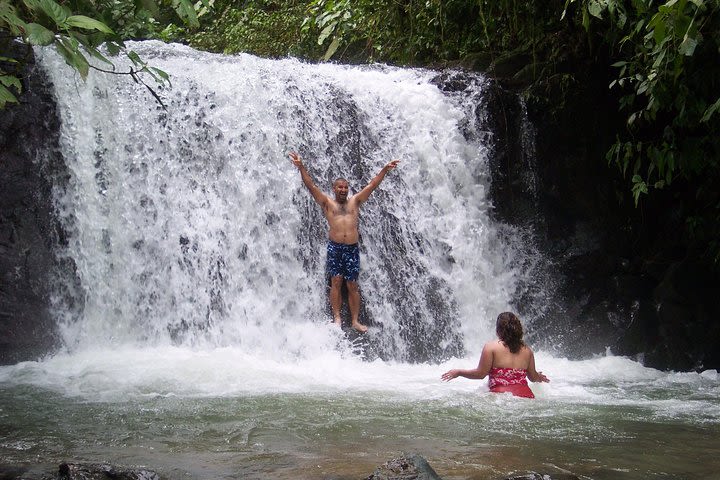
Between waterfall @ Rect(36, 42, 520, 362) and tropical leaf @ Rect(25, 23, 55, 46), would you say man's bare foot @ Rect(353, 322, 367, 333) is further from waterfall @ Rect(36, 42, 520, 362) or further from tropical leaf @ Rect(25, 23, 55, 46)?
tropical leaf @ Rect(25, 23, 55, 46)

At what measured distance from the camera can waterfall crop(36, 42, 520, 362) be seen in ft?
27.1

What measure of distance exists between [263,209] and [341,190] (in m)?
0.92

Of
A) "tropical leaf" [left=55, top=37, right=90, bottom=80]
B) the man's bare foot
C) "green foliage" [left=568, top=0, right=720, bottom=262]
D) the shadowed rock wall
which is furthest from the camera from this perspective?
the shadowed rock wall

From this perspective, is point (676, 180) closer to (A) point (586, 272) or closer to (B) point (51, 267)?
(A) point (586, 272)

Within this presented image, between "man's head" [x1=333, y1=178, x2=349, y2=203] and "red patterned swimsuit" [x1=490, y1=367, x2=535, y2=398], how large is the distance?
3056mm

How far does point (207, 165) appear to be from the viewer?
895cm

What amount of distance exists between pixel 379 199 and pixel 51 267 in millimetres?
3542

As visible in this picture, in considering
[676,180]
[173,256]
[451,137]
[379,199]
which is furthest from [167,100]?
[676,180]

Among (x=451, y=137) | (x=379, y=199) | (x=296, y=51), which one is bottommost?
(x=379, y=199)

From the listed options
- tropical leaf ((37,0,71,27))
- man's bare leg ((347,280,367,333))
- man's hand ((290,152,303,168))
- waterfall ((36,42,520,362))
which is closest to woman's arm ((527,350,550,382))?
waterfall ((36,42,520,362))

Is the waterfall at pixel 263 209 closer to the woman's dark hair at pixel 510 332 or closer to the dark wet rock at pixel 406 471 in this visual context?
the woman's dark hair at pixel 510 332

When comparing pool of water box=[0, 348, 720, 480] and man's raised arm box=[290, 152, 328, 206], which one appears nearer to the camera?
pool of water box=[0, 348, 720, 480]

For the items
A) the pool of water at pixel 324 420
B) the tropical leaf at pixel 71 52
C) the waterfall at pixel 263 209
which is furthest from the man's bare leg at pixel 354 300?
the tropical leaf at pixel 71 52

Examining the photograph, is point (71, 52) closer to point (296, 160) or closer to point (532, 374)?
point (532, 374)
